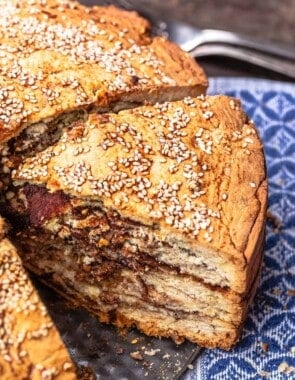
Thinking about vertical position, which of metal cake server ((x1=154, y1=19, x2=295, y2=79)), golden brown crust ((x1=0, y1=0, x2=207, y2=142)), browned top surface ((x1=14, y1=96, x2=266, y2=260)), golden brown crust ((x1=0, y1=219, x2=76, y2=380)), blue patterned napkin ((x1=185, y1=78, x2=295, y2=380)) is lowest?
blue patterned napkin ((x1=185, y1=78, x2=295, y2=380))

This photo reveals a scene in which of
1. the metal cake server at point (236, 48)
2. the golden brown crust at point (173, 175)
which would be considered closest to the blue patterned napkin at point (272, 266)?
the metal cake server at point (236, 48)

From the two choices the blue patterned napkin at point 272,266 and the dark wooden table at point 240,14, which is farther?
the dark wooden table at point 240,14

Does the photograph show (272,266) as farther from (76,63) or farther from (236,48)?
(236,48)

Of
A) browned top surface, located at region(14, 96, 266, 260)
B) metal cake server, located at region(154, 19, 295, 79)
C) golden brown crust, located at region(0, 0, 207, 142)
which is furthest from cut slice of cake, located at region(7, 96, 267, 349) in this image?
metal cake server, located at region(154, 19, 295, 79)

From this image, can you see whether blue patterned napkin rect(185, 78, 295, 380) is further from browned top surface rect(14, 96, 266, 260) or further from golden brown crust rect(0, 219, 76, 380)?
golden brown crust rect(0, 219, 76, 380)

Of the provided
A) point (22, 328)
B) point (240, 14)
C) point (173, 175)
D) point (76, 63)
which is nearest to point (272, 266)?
point (173, 175)

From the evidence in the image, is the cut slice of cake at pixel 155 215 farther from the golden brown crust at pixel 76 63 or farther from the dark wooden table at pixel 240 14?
the dark wooden table at pixel 240 14

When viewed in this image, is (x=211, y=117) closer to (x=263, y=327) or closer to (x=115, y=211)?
(x=115, y=211)

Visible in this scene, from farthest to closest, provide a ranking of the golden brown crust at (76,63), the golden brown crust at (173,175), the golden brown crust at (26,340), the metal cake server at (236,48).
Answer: the metal cake server at (236,48) → the golden brown crust at (76,63) → the golden brown crust at (173,175) → the golden brown crust at (26,340)
